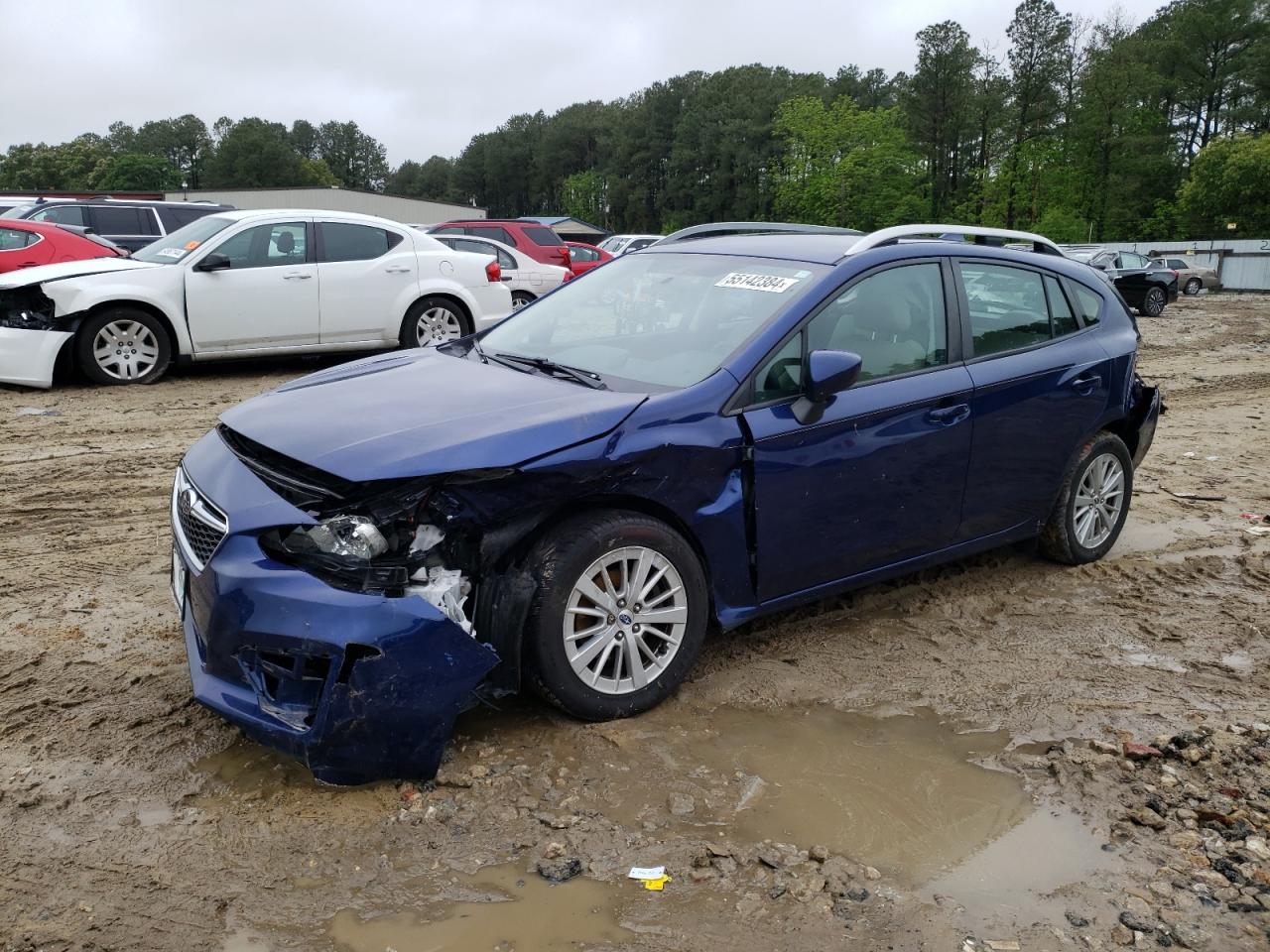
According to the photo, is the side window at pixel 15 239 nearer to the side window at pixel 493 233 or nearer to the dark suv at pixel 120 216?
the dark suv at pixel 120 216

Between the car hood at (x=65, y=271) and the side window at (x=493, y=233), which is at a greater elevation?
the side window at (x=493, y=233)

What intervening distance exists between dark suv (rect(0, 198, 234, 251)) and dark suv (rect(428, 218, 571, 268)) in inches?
176

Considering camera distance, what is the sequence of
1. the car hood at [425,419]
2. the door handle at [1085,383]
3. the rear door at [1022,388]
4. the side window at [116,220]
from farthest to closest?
the side window at [116,220] < the door handle at [1085,383] < the rear door at [1022,388] < the car hood at [425,419]

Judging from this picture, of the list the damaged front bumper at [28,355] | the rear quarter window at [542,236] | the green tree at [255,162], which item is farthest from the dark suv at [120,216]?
the green tree at [255,162]

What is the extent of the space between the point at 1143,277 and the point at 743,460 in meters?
23.3

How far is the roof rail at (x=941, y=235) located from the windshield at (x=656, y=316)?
372 mm

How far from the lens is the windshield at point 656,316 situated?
4.14 meters

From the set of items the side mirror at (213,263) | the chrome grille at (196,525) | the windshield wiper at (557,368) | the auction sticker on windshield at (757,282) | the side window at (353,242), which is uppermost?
the side window at (353,242)

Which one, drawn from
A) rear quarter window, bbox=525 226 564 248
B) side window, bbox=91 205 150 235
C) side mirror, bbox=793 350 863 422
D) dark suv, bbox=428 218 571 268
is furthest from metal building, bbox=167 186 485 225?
side mirror, bbox=793 350 863 422

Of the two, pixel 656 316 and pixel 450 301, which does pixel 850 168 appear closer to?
pixel 450 301

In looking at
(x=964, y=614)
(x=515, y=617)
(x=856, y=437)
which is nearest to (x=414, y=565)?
(x=515, y=617)

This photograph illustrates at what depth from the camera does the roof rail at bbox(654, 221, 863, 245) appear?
528cm

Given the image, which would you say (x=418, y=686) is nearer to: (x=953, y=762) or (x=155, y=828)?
(x=155, y=828)

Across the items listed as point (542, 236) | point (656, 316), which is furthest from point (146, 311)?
point (542, 236)
